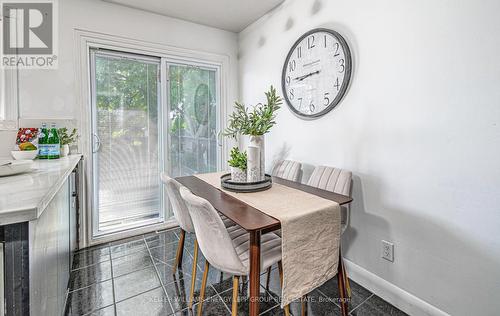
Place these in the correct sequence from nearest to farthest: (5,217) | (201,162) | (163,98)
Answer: (5,217) < (163,98) < (201,162)

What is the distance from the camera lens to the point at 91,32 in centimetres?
248

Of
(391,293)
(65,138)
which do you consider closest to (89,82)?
(65,138)

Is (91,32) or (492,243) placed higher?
(91,32)

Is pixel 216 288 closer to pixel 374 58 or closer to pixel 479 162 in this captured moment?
pixel 479 162

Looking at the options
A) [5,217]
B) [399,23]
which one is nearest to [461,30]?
A: [399,23]

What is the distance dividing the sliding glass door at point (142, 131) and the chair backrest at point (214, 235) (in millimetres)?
1792

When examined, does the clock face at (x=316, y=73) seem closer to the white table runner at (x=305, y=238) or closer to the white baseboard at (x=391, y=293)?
the white table runner at (x=305, y=238)

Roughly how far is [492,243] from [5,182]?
2513mm

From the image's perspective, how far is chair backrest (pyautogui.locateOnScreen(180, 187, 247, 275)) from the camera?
1.23m

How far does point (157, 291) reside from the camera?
6.10ft

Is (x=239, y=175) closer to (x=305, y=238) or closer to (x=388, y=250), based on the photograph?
(x=305, y=238)

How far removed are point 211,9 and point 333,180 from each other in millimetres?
2302

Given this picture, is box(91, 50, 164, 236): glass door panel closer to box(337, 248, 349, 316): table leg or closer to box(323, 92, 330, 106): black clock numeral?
box(323, 92, 330, 106): black clock numeral

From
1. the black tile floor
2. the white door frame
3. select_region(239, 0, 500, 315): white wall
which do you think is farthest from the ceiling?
the black tile floor
